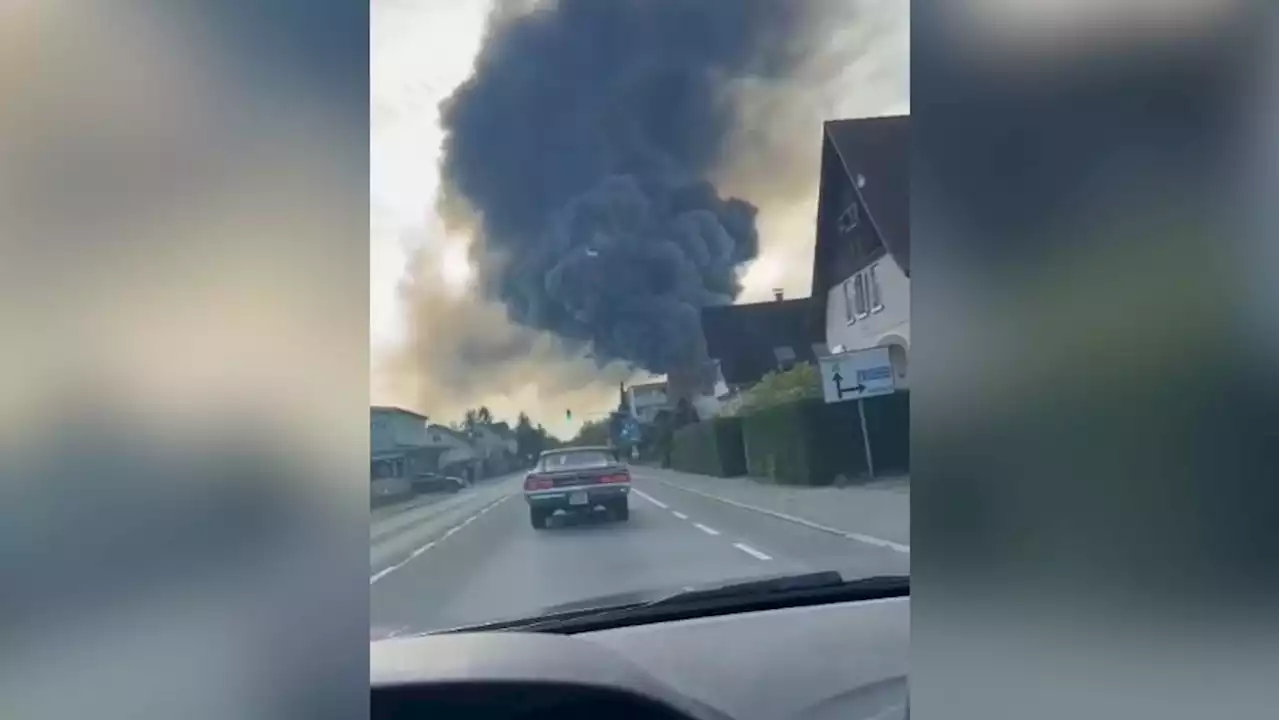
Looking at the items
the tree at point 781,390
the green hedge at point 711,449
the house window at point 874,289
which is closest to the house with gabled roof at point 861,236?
the house window at point 874,289

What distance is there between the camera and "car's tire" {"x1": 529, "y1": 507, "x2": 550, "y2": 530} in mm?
2040

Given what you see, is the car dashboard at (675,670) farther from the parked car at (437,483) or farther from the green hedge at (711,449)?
the green hedge at (711,449)

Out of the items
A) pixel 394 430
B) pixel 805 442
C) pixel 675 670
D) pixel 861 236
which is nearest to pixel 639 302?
pixel 861 236

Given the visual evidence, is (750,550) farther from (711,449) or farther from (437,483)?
(437,483)

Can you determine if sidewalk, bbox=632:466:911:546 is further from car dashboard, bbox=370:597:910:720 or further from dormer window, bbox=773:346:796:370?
dormer window, bbox=773:346:796:370

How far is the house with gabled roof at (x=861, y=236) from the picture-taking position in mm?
1313

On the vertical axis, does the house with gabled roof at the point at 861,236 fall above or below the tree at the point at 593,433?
above

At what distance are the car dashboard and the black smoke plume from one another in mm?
525

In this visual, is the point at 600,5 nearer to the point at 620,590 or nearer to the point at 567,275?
the point at 567,275

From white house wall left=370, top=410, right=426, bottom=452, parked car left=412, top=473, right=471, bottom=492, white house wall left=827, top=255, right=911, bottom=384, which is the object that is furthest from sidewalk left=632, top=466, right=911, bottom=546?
white house wall left=370, top=410, right=426, bottom=452

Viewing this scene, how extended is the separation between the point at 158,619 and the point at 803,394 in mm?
1705

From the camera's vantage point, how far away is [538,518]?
2055mm

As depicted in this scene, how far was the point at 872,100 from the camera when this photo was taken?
163 centimetres

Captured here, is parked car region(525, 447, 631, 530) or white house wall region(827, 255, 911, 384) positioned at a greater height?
white house wall region(827, 255, 911, 384)
